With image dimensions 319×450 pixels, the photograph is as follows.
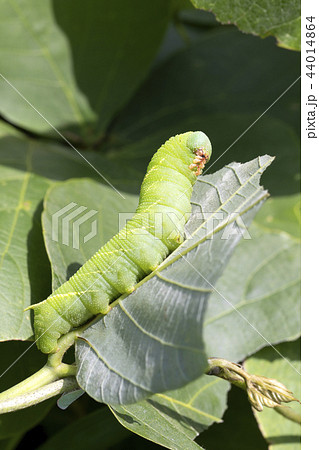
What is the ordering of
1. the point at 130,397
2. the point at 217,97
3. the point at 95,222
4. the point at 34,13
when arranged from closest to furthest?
the point at 130,397 < the point at 95,222 < the point at 34,13 < the point at 217,97

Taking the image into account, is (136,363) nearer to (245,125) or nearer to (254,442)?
(254,442)

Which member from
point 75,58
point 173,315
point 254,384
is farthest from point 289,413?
point 75,58

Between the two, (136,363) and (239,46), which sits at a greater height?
(239,46)

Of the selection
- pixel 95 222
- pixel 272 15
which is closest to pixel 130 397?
pixel 95 222

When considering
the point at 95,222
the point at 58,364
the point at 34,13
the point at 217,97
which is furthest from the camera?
the point at 217,97

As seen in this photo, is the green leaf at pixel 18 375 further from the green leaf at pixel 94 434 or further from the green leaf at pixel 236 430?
the green leaf at pixel 236 430
